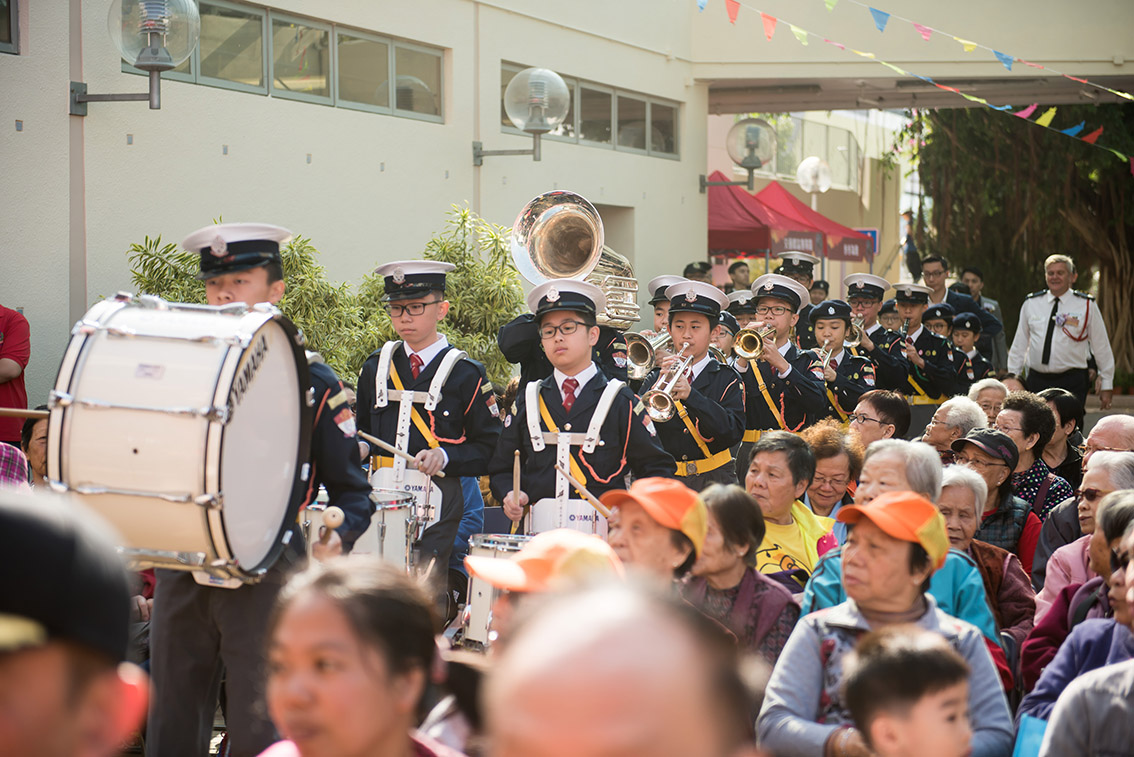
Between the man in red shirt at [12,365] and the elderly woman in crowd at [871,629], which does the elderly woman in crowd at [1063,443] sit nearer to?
the elderly woman in crowd at [871,629]

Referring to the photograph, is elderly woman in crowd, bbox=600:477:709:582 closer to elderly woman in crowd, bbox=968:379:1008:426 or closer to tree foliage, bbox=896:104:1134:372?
elderly woman in crowd, bbox=968:379:1008:426

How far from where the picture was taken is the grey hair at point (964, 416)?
6566 millimetres

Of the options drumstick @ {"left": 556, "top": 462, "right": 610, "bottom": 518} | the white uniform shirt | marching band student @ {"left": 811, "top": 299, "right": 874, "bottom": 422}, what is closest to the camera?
drumstick @ {"left": 556, "top": 462, "right": 610, "bottom": 518}

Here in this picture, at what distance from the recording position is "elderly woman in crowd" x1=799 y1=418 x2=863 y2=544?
584cm

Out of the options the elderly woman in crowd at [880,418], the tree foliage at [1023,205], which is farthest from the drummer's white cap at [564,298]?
the tree foliage at [1023,205]

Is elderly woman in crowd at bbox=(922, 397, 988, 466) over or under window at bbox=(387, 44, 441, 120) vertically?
under

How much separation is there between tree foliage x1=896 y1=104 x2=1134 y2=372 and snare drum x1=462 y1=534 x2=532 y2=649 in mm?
16315

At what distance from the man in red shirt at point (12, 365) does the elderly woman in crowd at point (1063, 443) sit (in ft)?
19.9

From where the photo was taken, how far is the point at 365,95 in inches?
464

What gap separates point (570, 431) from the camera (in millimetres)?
5590

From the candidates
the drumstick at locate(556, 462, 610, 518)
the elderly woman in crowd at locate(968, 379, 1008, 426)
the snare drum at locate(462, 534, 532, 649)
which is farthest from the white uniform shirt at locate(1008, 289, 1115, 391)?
the snare drum at locate(462, 534, 532, 649)

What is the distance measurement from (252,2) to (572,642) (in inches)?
410

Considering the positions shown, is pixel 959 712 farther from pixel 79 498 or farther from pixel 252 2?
pixel 252 2

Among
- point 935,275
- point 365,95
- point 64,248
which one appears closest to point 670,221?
point 935,275
